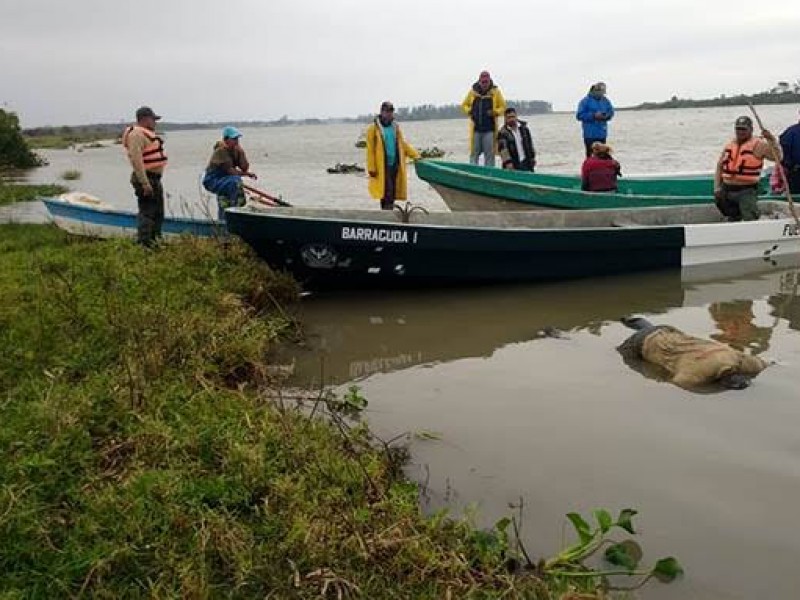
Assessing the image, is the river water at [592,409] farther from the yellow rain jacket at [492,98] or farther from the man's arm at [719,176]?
the yellow rain jacket at [492,98]

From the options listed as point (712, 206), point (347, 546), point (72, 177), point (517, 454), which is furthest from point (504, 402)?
point (72, 177)

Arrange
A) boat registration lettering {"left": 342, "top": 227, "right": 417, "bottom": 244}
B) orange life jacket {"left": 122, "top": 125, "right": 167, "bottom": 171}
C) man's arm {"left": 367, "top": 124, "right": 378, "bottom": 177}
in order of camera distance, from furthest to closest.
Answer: man's arm {"left": 367, "top": 124, "right": 378, "bottom": 177} < orange life jacket {"left": 122, "top": 125, "right": 167, "bottom": 171} < boat registration lettering {"left": 342, "top": 227, "right": 417, "bottom": 244}

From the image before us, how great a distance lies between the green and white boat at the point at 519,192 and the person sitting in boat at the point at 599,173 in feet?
0.65

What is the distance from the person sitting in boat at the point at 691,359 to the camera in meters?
4.96

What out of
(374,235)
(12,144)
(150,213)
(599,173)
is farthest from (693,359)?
(12,144)

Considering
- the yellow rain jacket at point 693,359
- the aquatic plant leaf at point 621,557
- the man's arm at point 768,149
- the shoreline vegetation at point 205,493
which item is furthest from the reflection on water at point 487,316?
the aquatic plant leaf at point 621,557

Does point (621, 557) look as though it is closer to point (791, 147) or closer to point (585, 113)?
point (791, 147)

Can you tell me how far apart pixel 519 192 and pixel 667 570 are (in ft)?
24.1

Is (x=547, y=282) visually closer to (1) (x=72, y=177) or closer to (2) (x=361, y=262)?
(2) (x=361, y=262)

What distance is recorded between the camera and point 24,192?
17.1m

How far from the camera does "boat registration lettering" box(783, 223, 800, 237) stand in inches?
354

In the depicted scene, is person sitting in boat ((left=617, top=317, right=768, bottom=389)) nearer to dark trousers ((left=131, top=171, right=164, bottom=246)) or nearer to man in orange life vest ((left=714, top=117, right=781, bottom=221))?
man in orange life vest ((left=714, top=117, right=781, bottom=221))

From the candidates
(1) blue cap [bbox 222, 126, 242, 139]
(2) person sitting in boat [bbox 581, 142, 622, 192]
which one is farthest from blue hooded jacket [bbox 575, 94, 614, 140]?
(1) blue cap [bbox 222, 126, 242, 139]

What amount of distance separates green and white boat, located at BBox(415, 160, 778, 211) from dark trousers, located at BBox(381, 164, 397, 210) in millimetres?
1074
